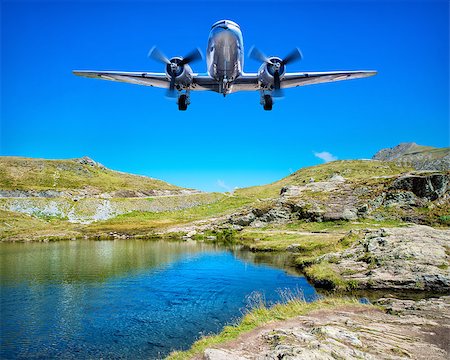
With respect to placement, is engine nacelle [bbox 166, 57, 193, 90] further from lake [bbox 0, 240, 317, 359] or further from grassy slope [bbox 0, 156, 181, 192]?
grassy slope [bbox 0, 156, 181, 192]

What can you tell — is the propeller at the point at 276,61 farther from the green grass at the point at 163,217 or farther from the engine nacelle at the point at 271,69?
the green grass at the point at 163,217

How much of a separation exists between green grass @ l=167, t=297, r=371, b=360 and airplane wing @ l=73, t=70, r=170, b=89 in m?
23.8

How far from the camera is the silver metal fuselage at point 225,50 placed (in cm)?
2516

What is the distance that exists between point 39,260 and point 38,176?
444ft

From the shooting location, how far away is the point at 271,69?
31.6m

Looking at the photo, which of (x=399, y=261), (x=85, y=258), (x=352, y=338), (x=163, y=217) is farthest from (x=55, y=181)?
(x=352, y=338)

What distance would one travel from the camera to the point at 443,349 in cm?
1582

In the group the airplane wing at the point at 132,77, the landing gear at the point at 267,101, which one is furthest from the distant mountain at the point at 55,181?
the landing gear at the point at 267,101

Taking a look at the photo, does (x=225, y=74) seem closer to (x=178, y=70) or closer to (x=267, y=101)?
(x=178, y=70)

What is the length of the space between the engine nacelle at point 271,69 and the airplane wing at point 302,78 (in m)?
0.86

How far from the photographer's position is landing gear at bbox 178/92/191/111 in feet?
109

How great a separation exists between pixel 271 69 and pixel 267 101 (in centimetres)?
378

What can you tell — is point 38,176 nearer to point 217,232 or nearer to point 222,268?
point 217,232

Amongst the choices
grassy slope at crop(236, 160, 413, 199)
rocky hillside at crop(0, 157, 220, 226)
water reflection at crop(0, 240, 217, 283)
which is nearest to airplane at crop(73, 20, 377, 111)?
water reflection at crop(0, 240, 217, 283)
